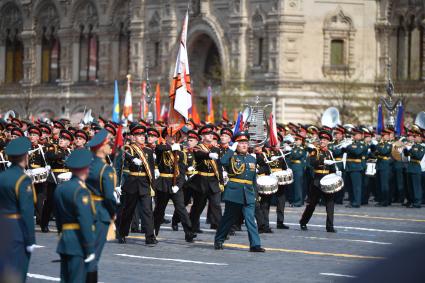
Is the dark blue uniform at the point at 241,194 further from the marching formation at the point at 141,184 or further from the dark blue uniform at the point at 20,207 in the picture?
the dark blue uniform at the point at 20,207

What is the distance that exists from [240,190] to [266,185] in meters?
2.35

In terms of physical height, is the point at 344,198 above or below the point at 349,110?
below

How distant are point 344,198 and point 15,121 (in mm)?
9658

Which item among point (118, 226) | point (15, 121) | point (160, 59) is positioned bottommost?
point (118, 226)

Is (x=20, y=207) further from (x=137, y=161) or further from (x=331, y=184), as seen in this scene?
(x=331, y=184)

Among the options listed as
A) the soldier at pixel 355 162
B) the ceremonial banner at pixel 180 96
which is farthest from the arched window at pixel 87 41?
the ceremonial banner at pixel 180 96

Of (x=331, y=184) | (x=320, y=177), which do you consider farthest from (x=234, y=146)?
(x=320, y=177)

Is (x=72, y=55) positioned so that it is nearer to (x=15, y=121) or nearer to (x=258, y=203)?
(x=15, y=121)

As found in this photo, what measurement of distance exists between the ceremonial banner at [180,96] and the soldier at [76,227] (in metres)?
9.49

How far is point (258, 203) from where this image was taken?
66.5 ft

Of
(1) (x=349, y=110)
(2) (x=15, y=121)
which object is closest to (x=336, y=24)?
(1) (x=349, y=110)

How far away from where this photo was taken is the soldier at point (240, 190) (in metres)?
17.6

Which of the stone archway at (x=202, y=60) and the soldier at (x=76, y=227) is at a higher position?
the stone archway at (x=202, y=60)

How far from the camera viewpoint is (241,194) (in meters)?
17.6
